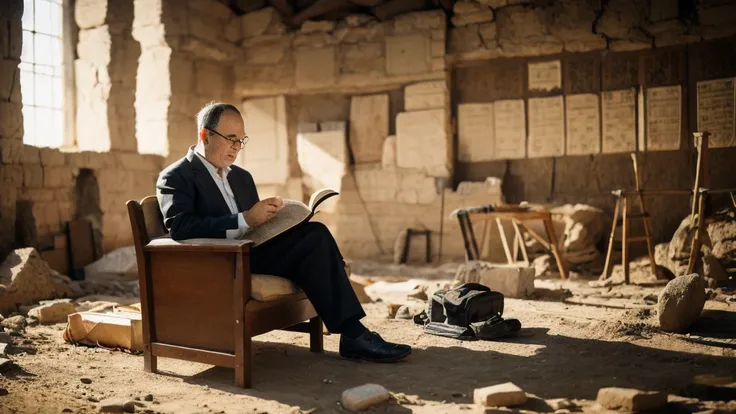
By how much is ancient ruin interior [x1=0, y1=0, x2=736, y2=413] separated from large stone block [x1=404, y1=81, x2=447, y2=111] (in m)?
0.03

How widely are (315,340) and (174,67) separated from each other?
5651 millimetres

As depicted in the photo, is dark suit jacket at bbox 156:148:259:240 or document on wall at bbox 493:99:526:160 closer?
dark suit jacket at bbox 156:148:259:240

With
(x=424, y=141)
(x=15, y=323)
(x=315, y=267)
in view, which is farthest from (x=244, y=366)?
(x=424, y=141)

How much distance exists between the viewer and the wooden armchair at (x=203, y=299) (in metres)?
3.13

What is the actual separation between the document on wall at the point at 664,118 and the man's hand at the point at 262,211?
638cm

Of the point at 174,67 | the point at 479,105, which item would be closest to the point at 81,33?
the point at 174,67

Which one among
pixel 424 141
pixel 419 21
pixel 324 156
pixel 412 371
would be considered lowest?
pixel 412 371

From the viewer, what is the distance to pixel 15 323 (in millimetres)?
4641

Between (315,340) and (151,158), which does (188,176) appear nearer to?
(315,340)

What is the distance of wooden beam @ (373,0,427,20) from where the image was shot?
890 centimetres

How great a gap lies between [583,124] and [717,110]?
160cm

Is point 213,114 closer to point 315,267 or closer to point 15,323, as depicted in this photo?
point 315,267

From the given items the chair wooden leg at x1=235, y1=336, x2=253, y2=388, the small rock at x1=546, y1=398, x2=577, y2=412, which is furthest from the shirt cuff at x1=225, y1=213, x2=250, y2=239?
the small rock at x1=546, y1=398, x2=577, y2=412

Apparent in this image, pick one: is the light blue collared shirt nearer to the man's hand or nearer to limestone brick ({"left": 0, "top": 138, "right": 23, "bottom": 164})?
the man's hand
